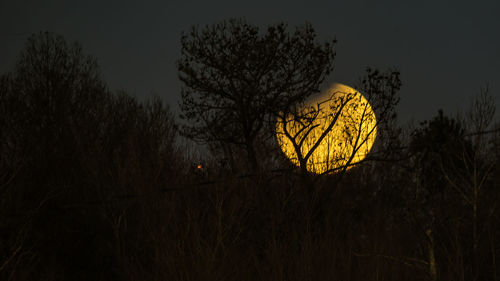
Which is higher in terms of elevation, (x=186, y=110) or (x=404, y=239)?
(x=186, y=110)

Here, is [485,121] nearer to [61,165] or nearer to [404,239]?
[404,239]

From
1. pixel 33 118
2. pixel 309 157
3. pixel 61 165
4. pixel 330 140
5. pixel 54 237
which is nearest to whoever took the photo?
pixel 309 157

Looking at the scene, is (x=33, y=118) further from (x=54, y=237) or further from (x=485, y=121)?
(x=485, y=121)

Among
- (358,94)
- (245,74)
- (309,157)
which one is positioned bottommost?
(309,157)

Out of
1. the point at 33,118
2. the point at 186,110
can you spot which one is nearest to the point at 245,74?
the point at 186,110

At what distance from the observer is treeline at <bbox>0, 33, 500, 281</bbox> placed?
33.8ft

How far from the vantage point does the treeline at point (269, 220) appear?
405 inches

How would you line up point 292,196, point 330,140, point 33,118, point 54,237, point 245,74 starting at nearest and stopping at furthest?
1. point 292,196
2. point 330,140
3. point 54,237
4. point 245,74
5. point 33,118

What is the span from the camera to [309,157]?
13117 mm

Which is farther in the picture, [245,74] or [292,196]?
[245,74]

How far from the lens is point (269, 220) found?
40.8ft

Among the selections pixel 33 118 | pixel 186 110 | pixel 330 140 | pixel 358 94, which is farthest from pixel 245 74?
pixel 33 118

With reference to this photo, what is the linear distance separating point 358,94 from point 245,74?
5263 millimetres

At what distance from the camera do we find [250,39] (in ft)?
69.6
